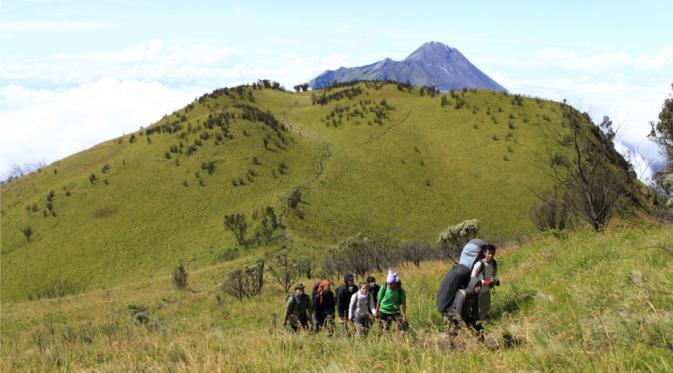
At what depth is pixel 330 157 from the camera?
191 feet

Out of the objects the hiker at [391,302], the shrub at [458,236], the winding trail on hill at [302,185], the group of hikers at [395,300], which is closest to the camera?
the group of hikers at [395,300]

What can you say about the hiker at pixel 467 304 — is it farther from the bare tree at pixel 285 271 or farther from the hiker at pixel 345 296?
the bare tree at pixel 285 271

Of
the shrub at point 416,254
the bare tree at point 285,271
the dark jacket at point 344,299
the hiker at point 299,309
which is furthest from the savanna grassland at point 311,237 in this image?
the dark jacket at point 344,299

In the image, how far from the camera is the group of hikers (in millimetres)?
6723

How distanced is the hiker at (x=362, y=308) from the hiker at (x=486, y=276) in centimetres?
299

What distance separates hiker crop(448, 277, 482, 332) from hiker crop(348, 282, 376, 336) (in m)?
3.21

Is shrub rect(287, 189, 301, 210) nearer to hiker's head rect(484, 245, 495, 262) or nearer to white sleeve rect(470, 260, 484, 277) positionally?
hiker's head rect(484, 245, 495, 262)

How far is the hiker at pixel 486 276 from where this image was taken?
22.4 ft

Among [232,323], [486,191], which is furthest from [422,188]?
[232,323]

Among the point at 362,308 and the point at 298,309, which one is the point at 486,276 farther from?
the point at 298,309

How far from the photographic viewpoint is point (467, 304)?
6.61 m

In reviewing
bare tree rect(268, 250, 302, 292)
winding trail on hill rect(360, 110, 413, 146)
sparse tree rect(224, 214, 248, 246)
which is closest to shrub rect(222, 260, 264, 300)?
bare tree rect(268, 250, 302, 292)

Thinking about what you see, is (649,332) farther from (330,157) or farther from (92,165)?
(92,165)

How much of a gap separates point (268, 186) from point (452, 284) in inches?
1787
